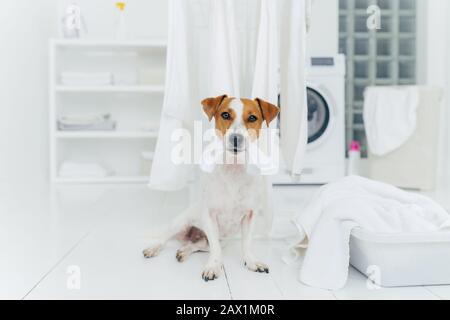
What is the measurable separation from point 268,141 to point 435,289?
0.74 m

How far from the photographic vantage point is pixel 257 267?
148 cm

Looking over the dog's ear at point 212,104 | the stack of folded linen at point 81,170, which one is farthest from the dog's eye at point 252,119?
the stack of folded linen at point 81,170

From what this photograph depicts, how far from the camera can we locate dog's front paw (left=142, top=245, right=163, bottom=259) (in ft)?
5.35

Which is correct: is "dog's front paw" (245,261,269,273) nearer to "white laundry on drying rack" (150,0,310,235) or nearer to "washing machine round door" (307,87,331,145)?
"white laundry on drying rack" (150,0,310,235)

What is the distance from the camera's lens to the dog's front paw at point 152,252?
163cm

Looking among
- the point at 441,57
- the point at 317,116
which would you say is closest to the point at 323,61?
the point at 317,116

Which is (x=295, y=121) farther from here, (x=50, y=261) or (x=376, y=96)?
(x=376, y=96)

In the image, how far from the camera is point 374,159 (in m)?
3.45

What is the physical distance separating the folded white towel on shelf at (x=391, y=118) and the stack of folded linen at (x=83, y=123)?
2.16 metres

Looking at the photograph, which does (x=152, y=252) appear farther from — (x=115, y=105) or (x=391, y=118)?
(x=115, y=105)

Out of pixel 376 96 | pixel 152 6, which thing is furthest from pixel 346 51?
pixel 152 6

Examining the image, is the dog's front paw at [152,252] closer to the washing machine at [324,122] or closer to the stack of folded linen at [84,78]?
A: the washing machine at [324,122]

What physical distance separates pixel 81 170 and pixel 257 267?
276 cm
